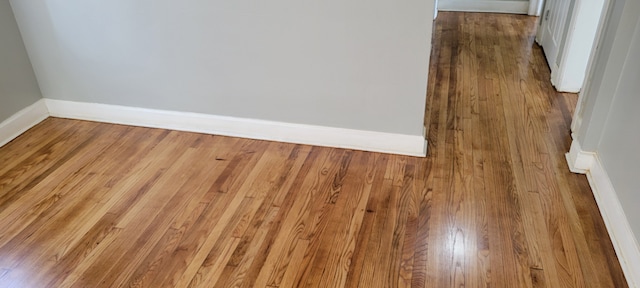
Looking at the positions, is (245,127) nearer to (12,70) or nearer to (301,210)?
(301,210)

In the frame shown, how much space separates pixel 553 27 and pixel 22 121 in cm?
373

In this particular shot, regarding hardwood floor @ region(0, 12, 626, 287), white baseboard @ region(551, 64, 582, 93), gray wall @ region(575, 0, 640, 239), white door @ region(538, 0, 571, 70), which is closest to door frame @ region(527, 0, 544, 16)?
white door @ region(538, 0, 571, 70)

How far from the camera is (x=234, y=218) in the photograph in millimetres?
2002

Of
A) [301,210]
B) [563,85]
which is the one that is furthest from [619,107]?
[301,210]

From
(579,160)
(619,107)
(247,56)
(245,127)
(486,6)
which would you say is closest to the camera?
(619,107)

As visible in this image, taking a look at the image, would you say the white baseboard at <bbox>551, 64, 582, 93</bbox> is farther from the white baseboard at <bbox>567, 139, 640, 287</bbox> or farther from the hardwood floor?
the white baseboard at <bbox>567, 139, 640, 287</bbox>

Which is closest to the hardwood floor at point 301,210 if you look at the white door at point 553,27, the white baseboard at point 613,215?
the white baseboard at point 613,215

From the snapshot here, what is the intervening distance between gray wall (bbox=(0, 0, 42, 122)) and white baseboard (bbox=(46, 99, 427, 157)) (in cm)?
17

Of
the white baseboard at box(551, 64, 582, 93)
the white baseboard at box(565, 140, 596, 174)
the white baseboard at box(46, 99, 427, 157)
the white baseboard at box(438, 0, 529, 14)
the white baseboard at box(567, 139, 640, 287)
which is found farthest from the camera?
the white baseboard at box(438, 0, 529, 14)

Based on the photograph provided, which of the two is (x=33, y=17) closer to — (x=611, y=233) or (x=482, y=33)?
(x=611, y=233)

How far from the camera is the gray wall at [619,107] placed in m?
1.76

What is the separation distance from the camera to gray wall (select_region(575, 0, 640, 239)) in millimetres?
1765

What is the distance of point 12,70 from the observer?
2.65 m

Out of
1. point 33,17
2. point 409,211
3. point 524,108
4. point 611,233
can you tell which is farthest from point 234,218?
point 524,108
